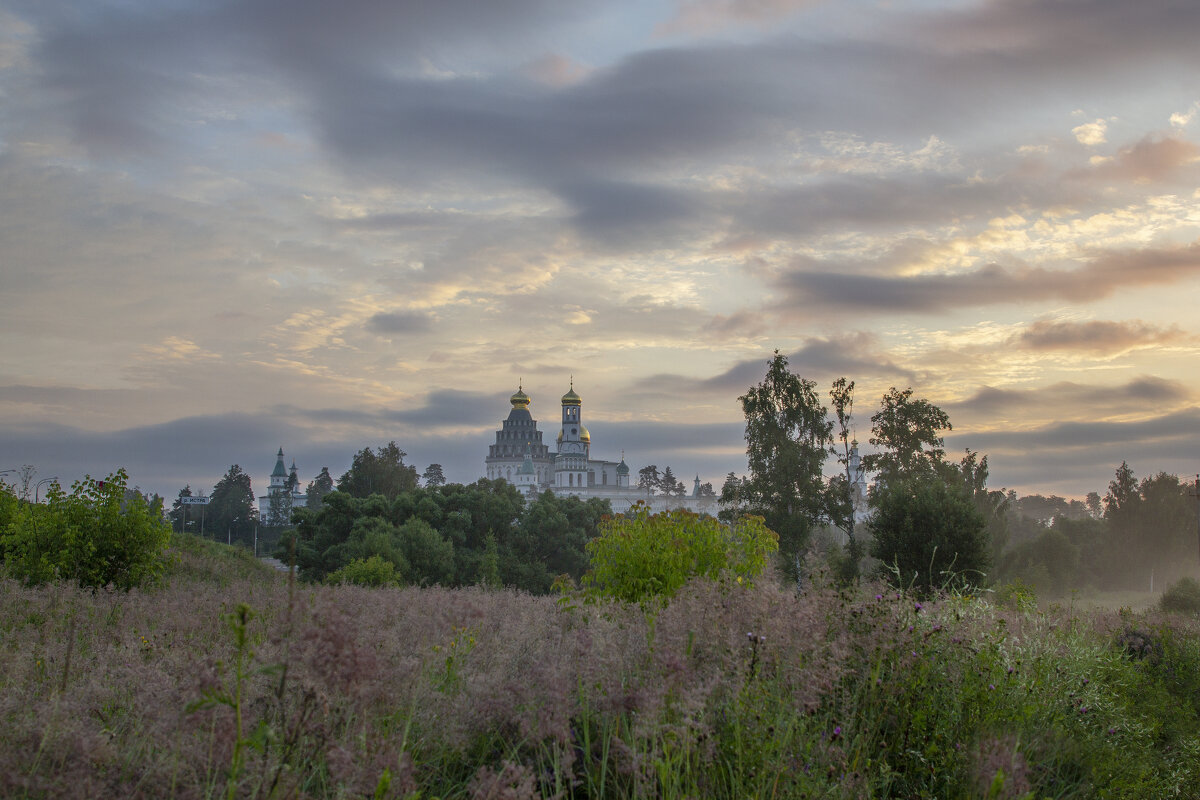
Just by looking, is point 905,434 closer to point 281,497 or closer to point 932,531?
point 932,531

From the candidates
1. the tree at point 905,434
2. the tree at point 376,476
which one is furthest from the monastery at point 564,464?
the tree at point 905,434

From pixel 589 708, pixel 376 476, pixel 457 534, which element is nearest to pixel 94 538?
pixel 589 708

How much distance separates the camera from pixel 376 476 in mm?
63156

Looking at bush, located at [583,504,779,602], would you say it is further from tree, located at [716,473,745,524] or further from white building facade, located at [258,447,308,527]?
white building facade, located at [258,447,308,527]

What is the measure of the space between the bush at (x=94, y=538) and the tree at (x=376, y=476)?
4758 cm

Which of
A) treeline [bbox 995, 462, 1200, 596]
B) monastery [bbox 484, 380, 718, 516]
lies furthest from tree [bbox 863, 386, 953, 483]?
monastery [bbox 484, 380, 718, 516]

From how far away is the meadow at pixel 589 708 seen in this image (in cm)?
288

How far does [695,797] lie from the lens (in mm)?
3426

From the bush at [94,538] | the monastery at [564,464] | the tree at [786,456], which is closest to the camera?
the bush at [94,538]

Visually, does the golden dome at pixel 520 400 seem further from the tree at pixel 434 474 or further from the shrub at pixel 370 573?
the shrub at pixel 370 573

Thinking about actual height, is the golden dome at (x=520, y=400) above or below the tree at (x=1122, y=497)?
above

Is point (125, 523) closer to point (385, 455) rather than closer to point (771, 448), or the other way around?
point (771, 448)

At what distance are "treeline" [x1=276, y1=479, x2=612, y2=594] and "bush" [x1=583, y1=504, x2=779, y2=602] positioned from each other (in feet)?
77.5

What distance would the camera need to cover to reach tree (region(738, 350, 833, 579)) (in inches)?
1330
